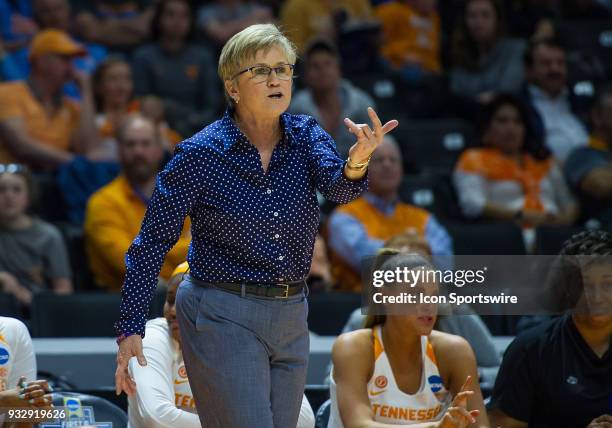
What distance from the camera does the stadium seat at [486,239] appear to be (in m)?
6.27

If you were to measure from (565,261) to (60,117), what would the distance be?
383 centimetres

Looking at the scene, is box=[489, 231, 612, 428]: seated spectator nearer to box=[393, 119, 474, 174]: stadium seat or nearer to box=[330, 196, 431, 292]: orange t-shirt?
box=[330, 196, 431, 292]: orange t-shirt

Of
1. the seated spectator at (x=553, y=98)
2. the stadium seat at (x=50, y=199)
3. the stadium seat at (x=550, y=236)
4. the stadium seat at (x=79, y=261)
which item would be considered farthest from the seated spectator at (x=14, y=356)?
the seated spectator at (x=553, y=98)

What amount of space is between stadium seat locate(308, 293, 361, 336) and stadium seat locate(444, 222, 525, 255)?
3.73 ft

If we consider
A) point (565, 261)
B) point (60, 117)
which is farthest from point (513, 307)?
point (60, 117)

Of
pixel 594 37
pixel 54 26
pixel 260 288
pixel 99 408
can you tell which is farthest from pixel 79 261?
pixel 594 37

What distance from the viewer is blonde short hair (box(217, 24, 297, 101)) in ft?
9.52

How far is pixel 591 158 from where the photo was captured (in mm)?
7047

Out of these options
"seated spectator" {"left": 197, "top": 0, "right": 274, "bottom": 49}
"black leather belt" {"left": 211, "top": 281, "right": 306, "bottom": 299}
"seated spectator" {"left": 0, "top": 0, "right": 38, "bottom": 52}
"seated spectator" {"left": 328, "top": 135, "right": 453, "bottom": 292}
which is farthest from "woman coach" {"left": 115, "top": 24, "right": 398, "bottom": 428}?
"seated spectator" {"left": 197, "top": 0, "right": 274, "bottom": 49}

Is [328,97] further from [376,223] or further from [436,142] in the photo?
[376,223]

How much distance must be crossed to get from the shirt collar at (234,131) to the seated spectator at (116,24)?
208 inches

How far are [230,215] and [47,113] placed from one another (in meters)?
4.33

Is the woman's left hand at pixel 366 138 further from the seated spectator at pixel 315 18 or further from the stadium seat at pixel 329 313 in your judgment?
the seated spectator at pixel 315 18

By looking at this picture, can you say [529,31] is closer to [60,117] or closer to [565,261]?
[60,117]
